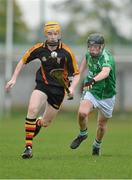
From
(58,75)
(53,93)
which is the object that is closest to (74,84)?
(58,75)

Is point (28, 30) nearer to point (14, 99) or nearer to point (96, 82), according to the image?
point (14, 99)

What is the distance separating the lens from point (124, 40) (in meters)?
70.4

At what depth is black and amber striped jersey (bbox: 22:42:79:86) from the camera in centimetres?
1549

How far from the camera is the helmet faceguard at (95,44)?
15.4 m

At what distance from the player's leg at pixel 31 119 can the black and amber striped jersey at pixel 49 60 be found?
46 centimetres

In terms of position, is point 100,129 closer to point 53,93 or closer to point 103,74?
point 53,93

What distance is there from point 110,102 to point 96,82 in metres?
0.81

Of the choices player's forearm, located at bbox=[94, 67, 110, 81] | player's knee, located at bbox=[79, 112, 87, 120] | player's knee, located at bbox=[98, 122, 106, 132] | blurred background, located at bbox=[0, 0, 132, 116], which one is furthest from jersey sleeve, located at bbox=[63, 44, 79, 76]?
blurred background, located at bbox=[0, 0, 132, 116]

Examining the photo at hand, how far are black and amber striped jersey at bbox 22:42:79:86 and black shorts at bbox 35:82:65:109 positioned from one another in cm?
8

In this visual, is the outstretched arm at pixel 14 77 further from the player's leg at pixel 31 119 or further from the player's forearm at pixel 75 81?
the player's forearm at pixel 75 81

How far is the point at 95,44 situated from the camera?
15.5 meters

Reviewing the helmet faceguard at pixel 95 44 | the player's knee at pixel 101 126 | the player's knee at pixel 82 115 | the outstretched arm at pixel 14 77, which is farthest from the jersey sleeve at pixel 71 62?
the player's knee at pixel 101 126

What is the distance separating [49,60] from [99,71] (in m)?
1.00

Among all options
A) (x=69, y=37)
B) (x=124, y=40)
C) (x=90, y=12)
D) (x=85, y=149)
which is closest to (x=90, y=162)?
(x=85, y=149)
